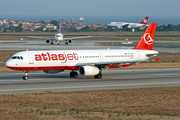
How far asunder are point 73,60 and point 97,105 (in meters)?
16.7

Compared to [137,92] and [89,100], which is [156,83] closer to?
[137,92]

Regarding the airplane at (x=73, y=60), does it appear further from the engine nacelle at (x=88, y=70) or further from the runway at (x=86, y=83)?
the runway at (x=86, y=83)

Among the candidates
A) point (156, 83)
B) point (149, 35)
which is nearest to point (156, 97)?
point (156, 83)

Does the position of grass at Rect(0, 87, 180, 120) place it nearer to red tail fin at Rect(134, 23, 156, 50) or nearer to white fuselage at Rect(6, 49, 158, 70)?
white fuselage at Rect(6, 49, 158, 70)

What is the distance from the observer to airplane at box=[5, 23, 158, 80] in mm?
38969

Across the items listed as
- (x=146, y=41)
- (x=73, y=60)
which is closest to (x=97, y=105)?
(x=73, y=60)

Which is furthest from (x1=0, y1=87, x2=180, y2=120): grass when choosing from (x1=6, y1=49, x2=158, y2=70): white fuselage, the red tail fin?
the red tail fin

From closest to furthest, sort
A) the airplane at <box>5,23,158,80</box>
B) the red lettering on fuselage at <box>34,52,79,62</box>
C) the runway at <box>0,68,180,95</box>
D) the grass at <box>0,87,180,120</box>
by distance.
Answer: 1. the grass at <box>0,87,180,120</box>
2. the runway at <box>0,68,180,95</box>
3. the airplane at <box>5,23,158,80</box>
4. the red lettering on fuselage at <box>34,52,79,62</box>

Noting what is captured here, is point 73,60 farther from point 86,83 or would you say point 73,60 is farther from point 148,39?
point 148,39

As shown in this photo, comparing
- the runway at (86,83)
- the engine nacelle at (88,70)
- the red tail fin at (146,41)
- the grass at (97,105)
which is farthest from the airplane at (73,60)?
the grass at (97,105)

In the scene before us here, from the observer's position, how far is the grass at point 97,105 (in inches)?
830

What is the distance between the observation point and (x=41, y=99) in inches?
1093

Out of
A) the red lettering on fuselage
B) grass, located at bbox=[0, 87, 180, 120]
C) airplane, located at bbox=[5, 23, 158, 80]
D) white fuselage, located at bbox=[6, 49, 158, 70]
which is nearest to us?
grass, located at bbox=[0, 87, 180, 120]

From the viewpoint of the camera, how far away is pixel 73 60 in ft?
137
